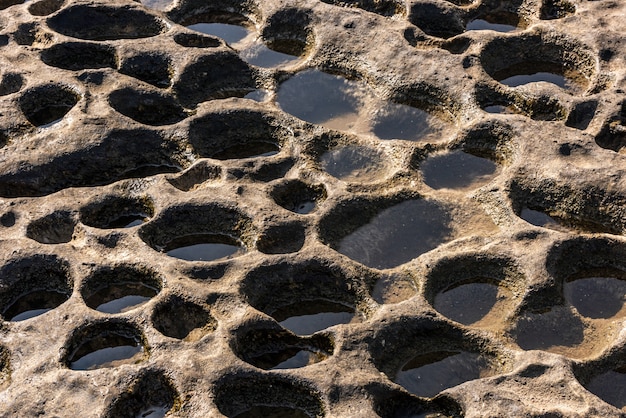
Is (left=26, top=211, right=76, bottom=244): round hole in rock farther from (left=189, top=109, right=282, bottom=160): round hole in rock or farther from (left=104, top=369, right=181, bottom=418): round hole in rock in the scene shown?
(left=104, top=369, right=181, bottom=418): round hole in rock

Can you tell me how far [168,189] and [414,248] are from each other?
4.52 ft

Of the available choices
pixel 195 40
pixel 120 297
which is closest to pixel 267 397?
pixel 120 297

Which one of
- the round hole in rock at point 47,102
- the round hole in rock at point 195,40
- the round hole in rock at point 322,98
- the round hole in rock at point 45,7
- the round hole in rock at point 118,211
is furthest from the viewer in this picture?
the round hole in rock at point 45,7

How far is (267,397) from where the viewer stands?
3.70 metres

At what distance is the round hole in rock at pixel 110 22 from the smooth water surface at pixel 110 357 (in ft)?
9.33

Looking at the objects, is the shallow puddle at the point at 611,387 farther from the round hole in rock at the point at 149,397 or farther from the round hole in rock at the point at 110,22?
the round hole in rock at the point at 110,22

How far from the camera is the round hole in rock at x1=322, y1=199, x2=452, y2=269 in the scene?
447cm

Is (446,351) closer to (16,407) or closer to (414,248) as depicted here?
(414,248)

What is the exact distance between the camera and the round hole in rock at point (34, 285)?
164 inches

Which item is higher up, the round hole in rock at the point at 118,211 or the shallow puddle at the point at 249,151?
the shallow puddle at the point at 249,151

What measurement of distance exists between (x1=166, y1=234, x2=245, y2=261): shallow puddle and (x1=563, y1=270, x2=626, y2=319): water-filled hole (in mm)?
1718

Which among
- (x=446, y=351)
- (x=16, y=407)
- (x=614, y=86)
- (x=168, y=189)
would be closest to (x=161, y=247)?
(x=168, y=189)

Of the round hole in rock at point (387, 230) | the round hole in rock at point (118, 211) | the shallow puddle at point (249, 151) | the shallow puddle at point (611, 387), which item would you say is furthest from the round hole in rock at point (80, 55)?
the shallow puddle at point (611, 387)

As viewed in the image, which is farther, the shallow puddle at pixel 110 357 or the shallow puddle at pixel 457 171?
the shallow puddle at pixel 457 171
